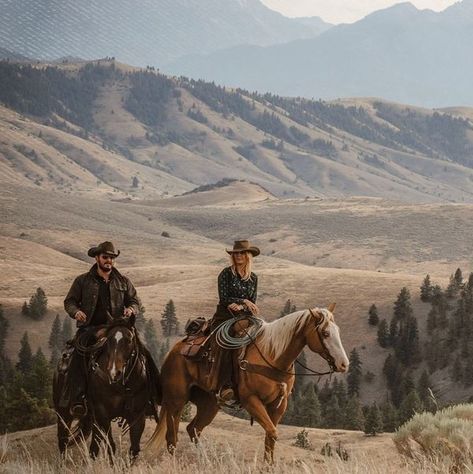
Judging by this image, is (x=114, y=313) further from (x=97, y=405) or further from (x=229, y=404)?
(x=229, y=404)

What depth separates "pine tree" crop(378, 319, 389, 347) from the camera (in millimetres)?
72000


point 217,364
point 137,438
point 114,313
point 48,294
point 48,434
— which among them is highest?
point 114,313

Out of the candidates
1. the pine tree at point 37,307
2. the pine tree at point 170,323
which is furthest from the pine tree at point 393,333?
the pine tree at point 37,307

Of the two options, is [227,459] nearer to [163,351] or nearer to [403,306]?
[163,351]

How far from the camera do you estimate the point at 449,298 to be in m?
76.6

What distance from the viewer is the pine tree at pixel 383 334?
7200cm

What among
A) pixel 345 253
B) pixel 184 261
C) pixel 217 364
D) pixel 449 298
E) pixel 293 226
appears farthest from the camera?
pixel 293 226

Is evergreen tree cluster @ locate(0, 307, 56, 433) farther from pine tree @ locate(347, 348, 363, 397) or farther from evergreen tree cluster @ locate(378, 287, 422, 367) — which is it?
evergreen tree cluster @ locate(378, 287, 422, 367)

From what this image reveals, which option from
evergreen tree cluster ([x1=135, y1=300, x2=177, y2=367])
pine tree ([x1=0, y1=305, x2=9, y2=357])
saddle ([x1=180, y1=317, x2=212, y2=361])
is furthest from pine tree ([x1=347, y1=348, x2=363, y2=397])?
saddle ([x1=180, y1=317, x2=212, y2=361])

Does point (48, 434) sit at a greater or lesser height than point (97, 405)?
lesser

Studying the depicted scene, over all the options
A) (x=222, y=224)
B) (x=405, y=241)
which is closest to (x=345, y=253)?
(x=405, y=241)

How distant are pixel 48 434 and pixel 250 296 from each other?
720 centimetres

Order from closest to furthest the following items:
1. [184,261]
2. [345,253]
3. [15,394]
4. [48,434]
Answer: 1. [48,434]
2. [15,394]
3. [184,261]
4. [345,253]

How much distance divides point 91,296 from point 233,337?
2.53m
